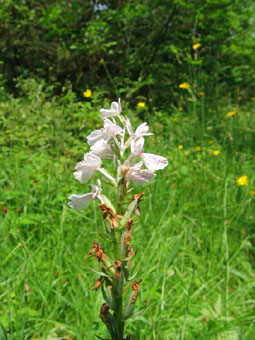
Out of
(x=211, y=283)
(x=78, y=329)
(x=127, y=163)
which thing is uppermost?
(x=127, y=163)

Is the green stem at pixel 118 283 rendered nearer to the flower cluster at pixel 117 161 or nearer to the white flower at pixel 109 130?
the flower cluster at pixel 117 161

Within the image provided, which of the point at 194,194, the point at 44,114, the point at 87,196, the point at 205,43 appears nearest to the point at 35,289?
the point at 87,196

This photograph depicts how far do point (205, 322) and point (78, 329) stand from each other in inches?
25.6

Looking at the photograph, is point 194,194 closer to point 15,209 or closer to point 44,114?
point 15,209

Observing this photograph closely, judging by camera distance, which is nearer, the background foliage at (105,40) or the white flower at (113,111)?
the white flower at (113,111)

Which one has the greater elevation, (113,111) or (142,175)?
(113,111)

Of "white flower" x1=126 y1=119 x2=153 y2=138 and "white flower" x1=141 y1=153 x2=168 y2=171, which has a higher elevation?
"white flower" x1=126 y1=119 x2=153 y2=138

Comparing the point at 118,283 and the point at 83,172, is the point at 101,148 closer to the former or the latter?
the point at 83,172

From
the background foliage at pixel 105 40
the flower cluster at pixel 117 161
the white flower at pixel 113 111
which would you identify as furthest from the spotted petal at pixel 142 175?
the background foliage at pixel 105 40

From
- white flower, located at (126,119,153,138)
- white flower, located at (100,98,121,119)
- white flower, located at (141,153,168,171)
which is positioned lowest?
white flower, located at (141,153,168,171)

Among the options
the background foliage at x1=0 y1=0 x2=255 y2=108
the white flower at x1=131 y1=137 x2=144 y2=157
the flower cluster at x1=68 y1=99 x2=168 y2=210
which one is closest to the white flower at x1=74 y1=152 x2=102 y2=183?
the flower cluster at x1=68 y1=99 x2=168 y2=210

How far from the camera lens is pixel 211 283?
178 cm

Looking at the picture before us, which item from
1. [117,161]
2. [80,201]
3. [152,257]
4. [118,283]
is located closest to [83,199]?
[80,201]

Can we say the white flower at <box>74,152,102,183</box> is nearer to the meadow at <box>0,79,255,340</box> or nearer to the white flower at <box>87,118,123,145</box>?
the white flower at <box>87,118,123,145</box>
